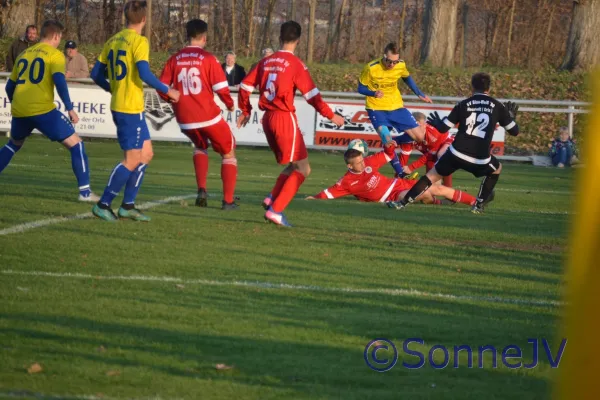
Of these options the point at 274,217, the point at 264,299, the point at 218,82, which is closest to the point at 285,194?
the point at 274,217

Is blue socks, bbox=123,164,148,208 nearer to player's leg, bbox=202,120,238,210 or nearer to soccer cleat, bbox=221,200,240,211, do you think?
player's leg, bbox=202,120,238,210

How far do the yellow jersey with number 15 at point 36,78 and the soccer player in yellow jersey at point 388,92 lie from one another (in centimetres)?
661

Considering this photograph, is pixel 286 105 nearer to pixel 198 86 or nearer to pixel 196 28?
pixel 198 86

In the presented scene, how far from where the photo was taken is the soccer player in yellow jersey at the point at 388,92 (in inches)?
667

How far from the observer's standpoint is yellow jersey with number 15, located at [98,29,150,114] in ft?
33.2

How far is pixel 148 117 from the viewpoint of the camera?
23.8 m

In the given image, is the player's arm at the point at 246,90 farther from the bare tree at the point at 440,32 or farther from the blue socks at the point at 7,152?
the bare tree at the point at 440,32

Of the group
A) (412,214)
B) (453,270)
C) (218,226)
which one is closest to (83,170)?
(218,226)

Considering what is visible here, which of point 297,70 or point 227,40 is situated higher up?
point 297,70

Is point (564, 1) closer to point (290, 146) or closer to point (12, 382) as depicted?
point (290, 146)

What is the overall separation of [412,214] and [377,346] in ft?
23.7

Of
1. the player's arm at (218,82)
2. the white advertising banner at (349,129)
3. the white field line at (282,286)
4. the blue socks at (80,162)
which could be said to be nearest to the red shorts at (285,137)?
the player's arm at (218,82)

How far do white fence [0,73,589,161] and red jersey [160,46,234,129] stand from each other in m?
11.7

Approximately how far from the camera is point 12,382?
4398 mm
